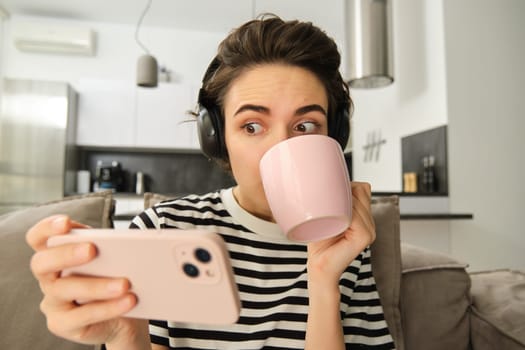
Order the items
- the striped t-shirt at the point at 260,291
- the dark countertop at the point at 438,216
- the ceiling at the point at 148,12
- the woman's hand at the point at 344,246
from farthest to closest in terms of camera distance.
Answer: the ceiling at the point at 148,12, the dark countertop at the point at 438,216, the striped t-shirt at the point at 260,291, the woman's hand at the point at 344,246

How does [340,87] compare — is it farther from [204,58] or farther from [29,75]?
[29,75]

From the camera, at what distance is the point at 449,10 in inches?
95.0

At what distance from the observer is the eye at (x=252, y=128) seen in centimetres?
65

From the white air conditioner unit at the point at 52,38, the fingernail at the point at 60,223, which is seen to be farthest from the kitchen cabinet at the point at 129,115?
the fingernail at the point at 60,223

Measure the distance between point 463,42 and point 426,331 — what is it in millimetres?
2185

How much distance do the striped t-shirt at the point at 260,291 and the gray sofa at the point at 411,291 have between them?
0.41ft

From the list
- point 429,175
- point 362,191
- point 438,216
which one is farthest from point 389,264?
point 429,175

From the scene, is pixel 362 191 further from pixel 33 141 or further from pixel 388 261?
pixel 33 141

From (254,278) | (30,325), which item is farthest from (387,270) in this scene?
(30,325)

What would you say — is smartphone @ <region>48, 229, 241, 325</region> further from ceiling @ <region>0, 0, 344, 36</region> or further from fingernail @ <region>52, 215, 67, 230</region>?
ceiling @ <region>0, 0, 344, 36</region>

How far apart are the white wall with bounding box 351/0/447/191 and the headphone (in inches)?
72.8

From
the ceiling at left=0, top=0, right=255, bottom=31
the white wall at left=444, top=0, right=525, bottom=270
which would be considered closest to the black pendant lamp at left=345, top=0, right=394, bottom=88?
the white wall at left=444, top=0, right=525, bottom=270

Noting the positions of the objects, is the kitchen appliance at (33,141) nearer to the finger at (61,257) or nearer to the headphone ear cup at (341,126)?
the headphone ear cup at (341,126)

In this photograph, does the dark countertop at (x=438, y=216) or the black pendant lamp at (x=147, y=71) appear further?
the black pendant lamp at (x=147, y=71)
